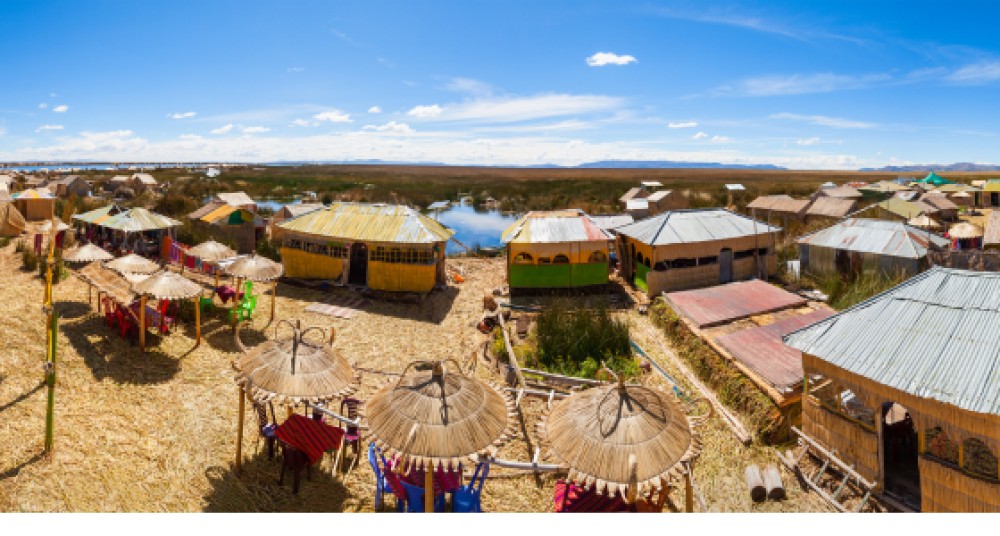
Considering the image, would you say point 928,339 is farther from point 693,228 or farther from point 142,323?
point 142,323

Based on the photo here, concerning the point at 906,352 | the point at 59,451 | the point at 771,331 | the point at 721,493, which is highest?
the point at 906,352

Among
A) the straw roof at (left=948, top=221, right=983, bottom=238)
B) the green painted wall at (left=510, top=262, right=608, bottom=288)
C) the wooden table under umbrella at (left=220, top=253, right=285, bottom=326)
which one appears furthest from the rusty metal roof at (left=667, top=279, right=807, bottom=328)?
the straw roof at (left=948, top=221, right=983, bottom=238)

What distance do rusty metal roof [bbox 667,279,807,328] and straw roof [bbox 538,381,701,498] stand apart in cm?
827

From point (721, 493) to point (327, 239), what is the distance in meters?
14.2

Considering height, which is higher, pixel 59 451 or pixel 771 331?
pixel 771 331

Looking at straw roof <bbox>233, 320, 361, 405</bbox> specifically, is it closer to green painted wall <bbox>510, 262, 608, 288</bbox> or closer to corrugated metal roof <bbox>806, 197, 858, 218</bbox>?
green painted wall <bbox>510, 262, 608, 288</bbox>

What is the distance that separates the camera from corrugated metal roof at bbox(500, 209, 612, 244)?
1755cm

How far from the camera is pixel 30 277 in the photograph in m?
15.9

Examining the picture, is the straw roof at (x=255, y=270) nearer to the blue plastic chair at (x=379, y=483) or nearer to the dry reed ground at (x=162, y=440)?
the dry reed ground at (x=162, y=440)

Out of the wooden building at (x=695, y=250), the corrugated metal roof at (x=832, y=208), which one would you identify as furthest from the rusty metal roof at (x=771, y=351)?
the corrugated metal roof at (x=832, y=208)

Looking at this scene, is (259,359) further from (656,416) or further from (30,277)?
(30,277)

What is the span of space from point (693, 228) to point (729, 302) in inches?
156

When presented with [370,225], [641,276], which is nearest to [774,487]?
[641,276]

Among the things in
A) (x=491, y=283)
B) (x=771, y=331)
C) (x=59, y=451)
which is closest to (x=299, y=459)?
(x=59, y=451)
